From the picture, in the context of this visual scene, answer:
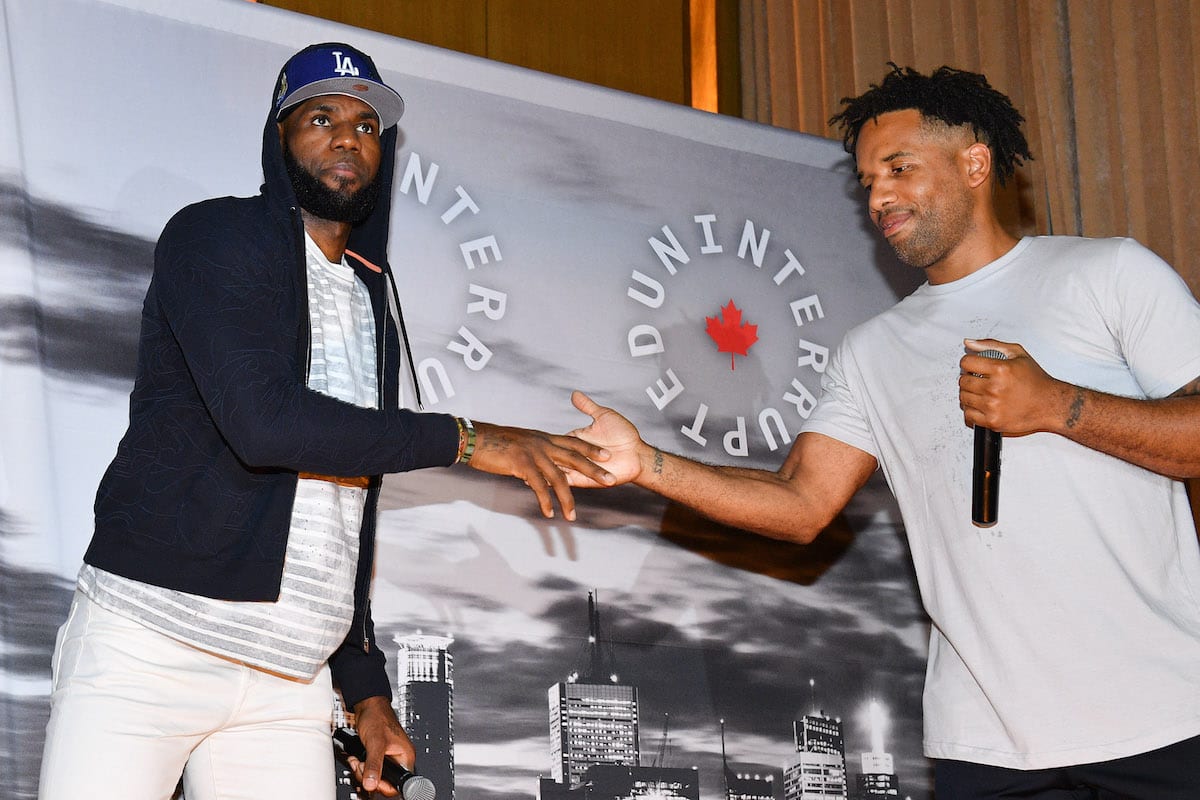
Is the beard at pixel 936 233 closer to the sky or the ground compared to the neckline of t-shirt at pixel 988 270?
closer to the sky

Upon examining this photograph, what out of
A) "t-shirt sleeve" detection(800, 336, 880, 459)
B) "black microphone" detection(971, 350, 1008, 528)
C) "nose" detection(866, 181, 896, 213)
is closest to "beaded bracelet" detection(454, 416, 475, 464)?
"black microphone" detection(971, 350, 1008, 528)

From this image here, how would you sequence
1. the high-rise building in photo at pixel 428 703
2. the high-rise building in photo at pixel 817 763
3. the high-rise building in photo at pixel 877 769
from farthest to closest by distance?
the high-rise building in photo at pixel 877 769 < the high-rise building in photo at pixel 817 763 < the high-rise building in photo at pixel 428 703

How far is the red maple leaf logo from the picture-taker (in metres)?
3.53

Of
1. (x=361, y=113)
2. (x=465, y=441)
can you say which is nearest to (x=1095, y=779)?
(x=465, y=441)

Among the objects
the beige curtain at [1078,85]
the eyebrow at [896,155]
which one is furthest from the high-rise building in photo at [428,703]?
the beige curtain at [1078,85]

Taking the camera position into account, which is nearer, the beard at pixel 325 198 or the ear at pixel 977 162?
the beard at pixel 325 198

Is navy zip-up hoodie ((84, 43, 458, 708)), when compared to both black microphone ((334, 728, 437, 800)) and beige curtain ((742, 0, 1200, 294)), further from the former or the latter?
beige curtain ((742, 0, 1200, 294))

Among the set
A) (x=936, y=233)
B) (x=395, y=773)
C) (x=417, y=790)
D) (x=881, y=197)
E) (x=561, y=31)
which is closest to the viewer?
(x=417, y=790)

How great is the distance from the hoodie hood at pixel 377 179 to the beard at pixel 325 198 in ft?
0.17

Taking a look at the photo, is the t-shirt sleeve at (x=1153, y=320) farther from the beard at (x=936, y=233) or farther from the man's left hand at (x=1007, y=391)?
the beard at (x=936, y=233)

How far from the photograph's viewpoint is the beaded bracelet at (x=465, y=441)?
6.87 feet

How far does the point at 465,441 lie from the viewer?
2.10 m

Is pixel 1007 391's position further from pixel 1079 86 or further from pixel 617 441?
pixel 1079 86

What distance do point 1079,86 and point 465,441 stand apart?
2.67m
